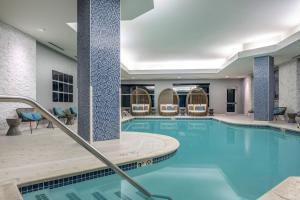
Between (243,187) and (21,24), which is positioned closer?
(243,187)

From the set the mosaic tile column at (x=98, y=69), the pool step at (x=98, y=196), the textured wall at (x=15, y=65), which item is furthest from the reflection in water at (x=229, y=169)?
the textured wall at (x=15, y=65)

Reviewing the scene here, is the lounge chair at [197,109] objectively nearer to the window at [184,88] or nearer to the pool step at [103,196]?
the window at [184,88]

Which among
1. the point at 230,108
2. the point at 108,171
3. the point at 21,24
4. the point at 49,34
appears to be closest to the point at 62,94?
the point at 49,34

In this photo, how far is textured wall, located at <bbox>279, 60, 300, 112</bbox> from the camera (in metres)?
10.6

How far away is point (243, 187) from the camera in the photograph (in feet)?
9.78

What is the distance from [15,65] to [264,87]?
950 cm

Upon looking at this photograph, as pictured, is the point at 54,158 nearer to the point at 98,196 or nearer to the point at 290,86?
the point at 98,196

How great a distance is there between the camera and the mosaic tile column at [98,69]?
4.71 meters

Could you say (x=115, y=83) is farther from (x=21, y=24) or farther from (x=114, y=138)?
(x=21, y=24)

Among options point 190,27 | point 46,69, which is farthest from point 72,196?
point 46,69

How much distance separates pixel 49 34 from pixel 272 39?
8192mm

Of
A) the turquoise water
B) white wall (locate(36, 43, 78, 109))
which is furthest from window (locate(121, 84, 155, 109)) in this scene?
the turquoise water

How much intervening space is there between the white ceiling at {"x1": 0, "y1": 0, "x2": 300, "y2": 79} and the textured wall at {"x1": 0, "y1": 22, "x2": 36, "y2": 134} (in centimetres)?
33

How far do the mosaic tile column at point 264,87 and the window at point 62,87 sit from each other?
27.7 ft
